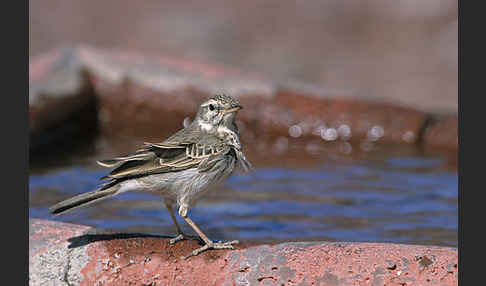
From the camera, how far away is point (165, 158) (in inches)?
208

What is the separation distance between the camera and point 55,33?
16.5 m

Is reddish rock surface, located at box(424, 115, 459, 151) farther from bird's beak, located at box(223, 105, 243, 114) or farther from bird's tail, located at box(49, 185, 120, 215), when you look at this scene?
bird's tail, located at box(49, 185, 120, 215)

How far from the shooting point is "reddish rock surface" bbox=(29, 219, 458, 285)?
14.7 ft

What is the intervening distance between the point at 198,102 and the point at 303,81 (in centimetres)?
329

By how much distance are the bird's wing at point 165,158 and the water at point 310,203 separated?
4.88 feet

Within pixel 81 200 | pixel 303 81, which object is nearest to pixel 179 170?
pixel 81 200

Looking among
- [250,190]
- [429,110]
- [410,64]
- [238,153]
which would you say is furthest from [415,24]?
[238,153]

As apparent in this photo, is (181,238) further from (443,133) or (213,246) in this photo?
(443,133)

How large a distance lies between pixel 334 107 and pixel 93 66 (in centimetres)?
377

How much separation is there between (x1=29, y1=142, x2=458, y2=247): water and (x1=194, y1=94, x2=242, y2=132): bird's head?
1.36m

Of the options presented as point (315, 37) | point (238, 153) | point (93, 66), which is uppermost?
point (315, 37)

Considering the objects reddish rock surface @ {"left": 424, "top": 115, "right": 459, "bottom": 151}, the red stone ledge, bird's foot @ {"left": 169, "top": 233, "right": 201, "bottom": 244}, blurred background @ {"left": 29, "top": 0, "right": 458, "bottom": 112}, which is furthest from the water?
blurred background @ {"left": 29, "top": 0, "right": 458, "bottom": 112}

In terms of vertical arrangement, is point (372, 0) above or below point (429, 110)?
above

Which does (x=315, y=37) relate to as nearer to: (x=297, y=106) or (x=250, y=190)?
(x=297, y=106)
